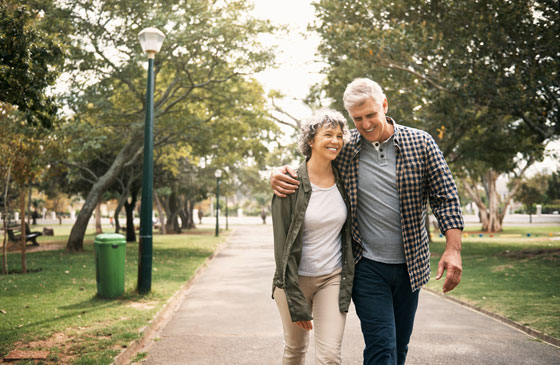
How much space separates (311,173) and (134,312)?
484 cm

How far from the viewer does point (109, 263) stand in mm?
8047

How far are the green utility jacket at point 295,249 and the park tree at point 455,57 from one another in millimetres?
11519

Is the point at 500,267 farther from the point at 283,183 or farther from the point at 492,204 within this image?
the point at 492,204

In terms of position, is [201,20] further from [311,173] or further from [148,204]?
[311,173]

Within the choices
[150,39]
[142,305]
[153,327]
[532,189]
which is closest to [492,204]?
[532,189]

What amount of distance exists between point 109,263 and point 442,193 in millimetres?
6277

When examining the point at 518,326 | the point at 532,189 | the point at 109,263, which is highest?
the point at 532,189

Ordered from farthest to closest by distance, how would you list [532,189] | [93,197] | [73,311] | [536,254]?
[532,189]
[93,197]
[536,254]
[73,311]

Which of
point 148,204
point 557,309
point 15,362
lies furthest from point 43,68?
point 557,309

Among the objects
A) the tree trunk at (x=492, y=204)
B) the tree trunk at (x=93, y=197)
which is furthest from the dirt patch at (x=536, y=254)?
the tree trunk at (x=492, y=204)

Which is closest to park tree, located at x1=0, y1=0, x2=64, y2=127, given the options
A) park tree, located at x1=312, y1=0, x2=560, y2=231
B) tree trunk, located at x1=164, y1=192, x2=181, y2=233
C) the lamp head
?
the lamp head

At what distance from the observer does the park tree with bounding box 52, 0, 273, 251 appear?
1474 centimetres

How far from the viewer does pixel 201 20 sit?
48.9 ft

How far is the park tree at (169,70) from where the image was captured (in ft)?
48.4
